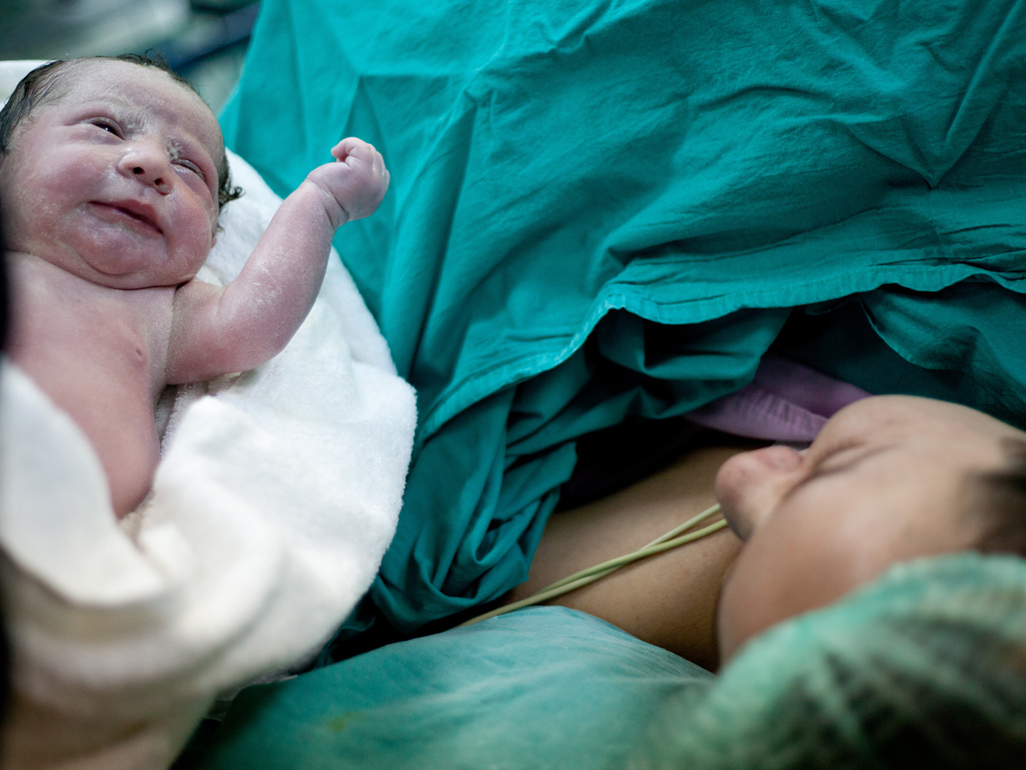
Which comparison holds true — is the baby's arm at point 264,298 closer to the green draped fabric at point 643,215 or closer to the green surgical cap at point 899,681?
the green draped fabric at point 643,215

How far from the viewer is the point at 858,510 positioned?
0.39 m

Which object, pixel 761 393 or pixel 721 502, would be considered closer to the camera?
pixel 721 502

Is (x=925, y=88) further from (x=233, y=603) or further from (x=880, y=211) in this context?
(x=233, y=603)

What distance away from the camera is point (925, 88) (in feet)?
2.15

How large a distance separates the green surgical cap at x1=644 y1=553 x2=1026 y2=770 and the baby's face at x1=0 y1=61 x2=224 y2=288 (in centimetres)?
63

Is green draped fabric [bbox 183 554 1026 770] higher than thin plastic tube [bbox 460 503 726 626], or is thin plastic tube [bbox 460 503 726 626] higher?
green draped fabric [bbox 183 554 1026 770]

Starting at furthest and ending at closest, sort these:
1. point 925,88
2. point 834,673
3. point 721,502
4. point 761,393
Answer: point 761,393
point 925,88
point 721,502
point 834,673

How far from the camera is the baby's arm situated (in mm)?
625

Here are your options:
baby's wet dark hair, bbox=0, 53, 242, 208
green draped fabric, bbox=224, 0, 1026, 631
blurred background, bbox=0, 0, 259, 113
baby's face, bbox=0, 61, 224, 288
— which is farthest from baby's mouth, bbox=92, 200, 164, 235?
blurred background, bbox=0, 0, 259, 113

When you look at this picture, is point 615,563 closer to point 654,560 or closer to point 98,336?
point 654,560

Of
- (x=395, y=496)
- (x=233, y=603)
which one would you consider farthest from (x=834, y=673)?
(x=395, y=496)

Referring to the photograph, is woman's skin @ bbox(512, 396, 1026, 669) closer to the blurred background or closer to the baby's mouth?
the baby's mouth

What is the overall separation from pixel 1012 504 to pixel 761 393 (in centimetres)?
48

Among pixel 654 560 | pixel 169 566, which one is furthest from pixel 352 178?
pixel 654 560
